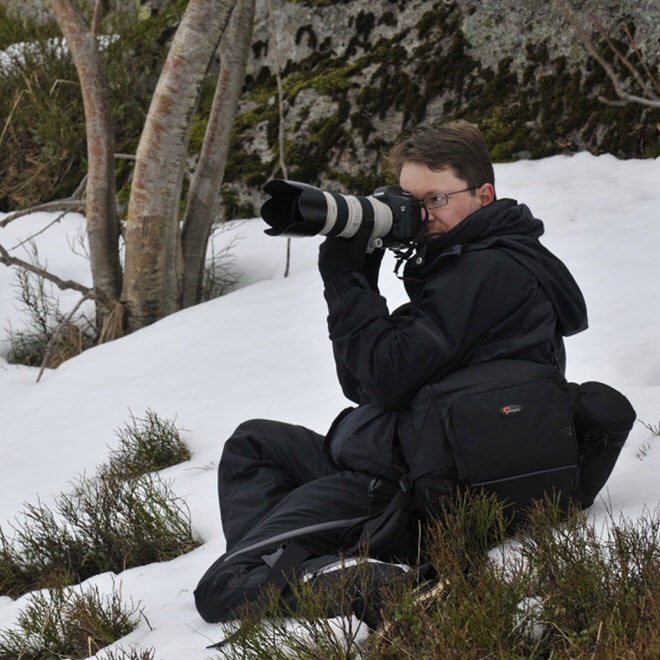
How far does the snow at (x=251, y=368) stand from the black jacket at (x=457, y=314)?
56 centimetres

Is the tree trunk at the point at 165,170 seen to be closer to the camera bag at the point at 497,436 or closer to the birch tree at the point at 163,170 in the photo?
the birch tree at the point at 163,170

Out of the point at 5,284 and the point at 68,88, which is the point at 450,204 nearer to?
the point at 5,284

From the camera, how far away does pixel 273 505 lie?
2746 millimetres

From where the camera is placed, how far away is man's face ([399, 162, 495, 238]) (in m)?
2.61

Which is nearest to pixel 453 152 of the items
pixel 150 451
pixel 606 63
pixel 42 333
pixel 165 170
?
pixel 606 63

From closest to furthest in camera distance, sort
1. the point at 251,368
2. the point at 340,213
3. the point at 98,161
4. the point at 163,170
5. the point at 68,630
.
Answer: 1. the point at 340,213
2. the point at 68,630
3. the point at 251,368
4. the point at 163,170
5. the point at 98,161

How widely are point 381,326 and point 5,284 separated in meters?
5.83

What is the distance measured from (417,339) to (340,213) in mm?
386

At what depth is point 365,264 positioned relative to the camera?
8.67 ft

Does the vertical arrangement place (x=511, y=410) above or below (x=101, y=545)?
above

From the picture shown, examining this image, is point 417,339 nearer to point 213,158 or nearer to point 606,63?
point 606,63

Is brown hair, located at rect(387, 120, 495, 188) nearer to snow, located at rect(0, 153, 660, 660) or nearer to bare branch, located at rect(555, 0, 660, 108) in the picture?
bare branch, located at rect(555, 0, 660, 108)

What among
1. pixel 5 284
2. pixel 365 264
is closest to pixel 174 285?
pixel 5 284

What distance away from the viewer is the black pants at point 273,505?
2.39 metres
